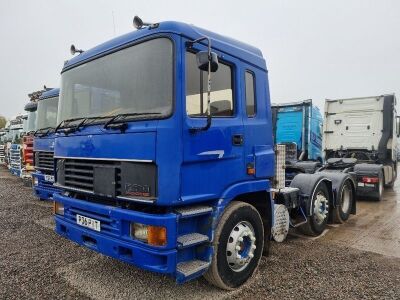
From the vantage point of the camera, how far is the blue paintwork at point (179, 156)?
9.28 ft

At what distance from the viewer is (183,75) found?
116 inches

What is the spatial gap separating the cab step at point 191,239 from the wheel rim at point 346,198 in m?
4.32

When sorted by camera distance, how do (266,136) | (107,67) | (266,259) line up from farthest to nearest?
(266,259) → (266,136) → (107,67)

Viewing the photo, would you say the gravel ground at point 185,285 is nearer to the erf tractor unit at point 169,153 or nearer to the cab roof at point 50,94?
the erf tractor unit at point 169,153

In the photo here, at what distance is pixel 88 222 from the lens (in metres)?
3.37

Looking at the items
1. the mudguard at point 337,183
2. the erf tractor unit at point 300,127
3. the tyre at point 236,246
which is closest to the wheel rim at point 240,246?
the tyre at point 236,246

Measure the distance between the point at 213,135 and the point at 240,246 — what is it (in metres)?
1.27

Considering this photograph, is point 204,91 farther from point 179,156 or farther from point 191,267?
point 191,267

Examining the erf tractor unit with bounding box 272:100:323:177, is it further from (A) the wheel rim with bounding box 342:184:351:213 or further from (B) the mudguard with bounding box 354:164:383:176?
(A) the wheel rim with bounding box 342:184:351:213

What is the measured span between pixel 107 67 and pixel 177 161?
1.38 m

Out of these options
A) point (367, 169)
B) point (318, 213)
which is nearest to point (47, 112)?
point (318, 213)

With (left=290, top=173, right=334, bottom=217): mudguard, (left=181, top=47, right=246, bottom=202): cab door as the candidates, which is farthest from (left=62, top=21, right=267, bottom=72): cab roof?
(left=290, top=173, right=334, bottom=217): mudguard

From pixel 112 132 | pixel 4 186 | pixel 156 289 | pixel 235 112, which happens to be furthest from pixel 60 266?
pixel 4 186

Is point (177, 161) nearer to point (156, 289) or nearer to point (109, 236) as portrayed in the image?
point (109, 236)
